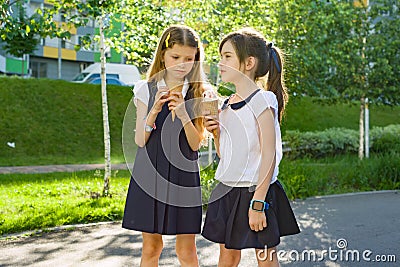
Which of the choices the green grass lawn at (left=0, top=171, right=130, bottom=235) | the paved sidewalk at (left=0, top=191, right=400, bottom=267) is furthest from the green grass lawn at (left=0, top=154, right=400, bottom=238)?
the paved sidewalk at (left=0, top=191, right=400, bottom=267)

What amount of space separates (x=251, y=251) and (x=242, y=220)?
6.61 feet

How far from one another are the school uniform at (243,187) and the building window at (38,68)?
1415 inches

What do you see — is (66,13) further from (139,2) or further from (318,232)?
(318,232)

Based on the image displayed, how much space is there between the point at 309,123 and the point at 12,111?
1018 cm

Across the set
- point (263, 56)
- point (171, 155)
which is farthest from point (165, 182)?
point (263, 56)

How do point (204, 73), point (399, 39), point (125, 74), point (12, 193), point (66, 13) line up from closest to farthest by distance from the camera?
point (204, 73) → point (66, 13) → point (12, 193) → point (399, 39) → point (125, 74)

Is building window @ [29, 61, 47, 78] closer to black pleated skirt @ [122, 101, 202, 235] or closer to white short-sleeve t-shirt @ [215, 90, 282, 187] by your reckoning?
black pleated skirt @ [122, 101, 202, 235]

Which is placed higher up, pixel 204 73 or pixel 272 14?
pixel 272 14

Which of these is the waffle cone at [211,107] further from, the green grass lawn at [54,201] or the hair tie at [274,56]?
the green grass lawn at [54,201]

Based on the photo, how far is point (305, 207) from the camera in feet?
24.3

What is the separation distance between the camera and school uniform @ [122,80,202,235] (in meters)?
3.20

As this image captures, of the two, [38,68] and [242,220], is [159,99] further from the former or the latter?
[38,68]

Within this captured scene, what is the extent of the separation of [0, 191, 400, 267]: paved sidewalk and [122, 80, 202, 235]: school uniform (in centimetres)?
149

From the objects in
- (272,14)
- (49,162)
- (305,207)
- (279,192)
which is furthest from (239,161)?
(49,162)
